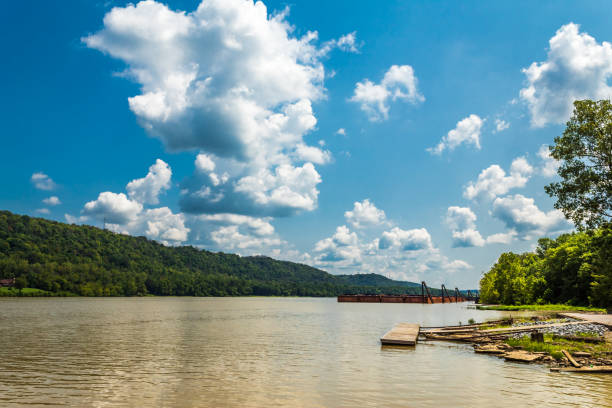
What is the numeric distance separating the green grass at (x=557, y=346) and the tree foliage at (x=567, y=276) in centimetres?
2372

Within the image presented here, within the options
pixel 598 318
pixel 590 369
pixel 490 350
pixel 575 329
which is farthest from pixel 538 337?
pixel 598 318

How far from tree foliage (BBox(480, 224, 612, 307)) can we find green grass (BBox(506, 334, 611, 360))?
2372cm

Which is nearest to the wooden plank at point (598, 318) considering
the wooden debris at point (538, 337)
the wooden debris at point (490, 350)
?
the wooden debris at point (538, 337)

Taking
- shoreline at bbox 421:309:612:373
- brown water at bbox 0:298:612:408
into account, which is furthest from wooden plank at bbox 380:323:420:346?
shoreline at bbox 421:309:612:373

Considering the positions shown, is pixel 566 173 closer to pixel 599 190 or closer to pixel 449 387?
pixel 599 190

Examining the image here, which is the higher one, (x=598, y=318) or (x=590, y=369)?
(x=598, y=318)

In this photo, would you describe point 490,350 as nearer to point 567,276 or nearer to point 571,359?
point 571,359

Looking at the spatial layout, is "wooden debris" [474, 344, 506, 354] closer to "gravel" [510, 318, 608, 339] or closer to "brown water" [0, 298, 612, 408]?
"brown water" [0, 298, 612, 408]

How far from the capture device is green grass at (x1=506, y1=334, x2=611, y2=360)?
86.6 ft

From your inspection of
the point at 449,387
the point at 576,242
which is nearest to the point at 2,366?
the point at 449,387

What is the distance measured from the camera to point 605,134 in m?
41.9

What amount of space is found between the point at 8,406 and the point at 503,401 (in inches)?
785

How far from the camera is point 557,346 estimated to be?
2878 cm

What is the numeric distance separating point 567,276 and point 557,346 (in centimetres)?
7144
